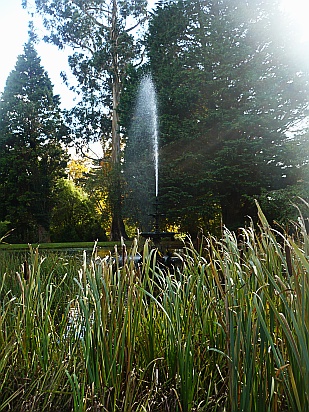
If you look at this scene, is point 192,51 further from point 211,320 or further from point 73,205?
point 211,320

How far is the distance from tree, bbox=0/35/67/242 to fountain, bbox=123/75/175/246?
416 cm

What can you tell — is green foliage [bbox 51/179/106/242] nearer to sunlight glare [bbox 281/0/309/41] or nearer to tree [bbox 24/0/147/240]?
tree [bbox 24/0/147/240]

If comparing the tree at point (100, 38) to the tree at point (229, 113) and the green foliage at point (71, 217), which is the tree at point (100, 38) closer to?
the green foliage at point (71, 217)

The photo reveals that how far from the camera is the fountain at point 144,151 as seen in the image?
14461 mm

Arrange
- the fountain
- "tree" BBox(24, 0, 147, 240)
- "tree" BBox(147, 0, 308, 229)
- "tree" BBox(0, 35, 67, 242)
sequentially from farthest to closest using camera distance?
"tree" BBox(24, 0, 147, 240) → "tree" BBox(0, 35, 67, 242) → the fountain → "tree" BBox(147, 0, 308, 229)

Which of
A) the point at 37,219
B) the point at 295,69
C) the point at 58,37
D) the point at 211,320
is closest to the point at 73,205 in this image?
the point at 37,219

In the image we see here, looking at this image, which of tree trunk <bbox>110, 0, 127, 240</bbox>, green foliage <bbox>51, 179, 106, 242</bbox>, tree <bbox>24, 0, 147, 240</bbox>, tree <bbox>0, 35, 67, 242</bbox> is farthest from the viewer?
tree <bbox>24, 0, 147, 240</bbox>

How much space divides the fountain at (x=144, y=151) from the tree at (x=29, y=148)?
13.6 ft

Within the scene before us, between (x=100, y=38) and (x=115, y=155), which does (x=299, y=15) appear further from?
(x=100, y=38)

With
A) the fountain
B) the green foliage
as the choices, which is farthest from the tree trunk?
the fountain

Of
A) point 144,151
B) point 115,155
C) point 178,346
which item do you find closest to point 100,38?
point 115,155

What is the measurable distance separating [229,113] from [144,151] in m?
3.20

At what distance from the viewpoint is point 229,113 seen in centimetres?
1323

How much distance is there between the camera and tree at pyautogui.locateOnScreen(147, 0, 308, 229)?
1282 cm
